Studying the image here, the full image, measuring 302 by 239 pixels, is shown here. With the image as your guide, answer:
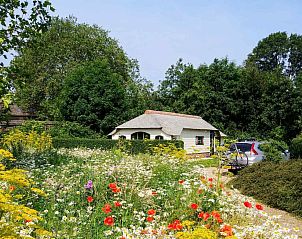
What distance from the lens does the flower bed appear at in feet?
16.6

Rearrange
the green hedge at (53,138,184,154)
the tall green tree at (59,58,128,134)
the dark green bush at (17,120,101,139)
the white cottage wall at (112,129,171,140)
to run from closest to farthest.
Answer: the green hedge at (53,138,184,154)
the white cottage wall at (112,129,171,140)
the dark green bush at (17,120,101,139)
the tall green tree at (59,58,128,134)

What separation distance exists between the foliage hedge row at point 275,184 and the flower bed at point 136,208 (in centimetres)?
315

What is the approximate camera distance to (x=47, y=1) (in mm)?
6078

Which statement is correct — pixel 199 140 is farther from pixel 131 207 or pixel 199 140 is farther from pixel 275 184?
pixel 131 207

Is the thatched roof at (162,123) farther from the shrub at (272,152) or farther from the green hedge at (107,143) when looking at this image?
the shrub at (272,152)

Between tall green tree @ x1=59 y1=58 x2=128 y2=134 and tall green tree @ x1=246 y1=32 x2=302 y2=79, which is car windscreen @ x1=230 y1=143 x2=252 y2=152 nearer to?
tall green tree @ x1=59 y1=58 x2=128 y2=134

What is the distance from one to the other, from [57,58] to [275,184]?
1261 inches

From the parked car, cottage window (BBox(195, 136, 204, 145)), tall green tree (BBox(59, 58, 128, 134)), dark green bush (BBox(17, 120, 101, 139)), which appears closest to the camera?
the parked car

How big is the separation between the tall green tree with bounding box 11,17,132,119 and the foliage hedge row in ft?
87.4

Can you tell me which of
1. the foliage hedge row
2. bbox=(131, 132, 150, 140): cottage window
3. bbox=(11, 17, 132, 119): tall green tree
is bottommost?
the foliage hedge row

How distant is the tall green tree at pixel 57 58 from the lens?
38.4 metres

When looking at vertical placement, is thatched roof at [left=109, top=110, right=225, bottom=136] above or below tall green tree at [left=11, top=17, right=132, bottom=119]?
below

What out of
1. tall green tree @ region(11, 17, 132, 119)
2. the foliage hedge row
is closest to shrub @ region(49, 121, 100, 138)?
tall green tree @ region(11, 17, 132, 119)

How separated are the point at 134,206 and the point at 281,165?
737cm
